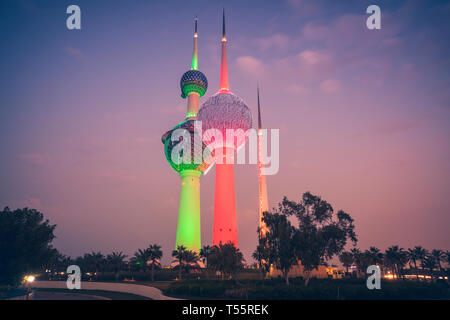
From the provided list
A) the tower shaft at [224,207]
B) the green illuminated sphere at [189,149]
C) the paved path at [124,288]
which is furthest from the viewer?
the green illuminated sphere at [189,149]

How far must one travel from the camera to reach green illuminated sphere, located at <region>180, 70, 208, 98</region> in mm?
107125

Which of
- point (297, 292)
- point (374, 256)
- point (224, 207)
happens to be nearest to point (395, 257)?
point (374, 256)

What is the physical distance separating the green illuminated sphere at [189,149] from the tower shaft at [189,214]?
93.5 inches

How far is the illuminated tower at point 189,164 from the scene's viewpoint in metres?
94.4

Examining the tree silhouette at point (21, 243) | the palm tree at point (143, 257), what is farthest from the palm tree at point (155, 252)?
the tree silhouette at point (21, 243)

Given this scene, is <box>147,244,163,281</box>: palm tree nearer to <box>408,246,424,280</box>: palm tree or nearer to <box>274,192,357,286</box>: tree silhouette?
<box>274,192,357,286</box>: tree silhouette

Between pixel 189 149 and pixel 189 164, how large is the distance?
4485 millimetres

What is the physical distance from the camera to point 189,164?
98.4 m

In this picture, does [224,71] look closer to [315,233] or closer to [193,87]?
[193,87]

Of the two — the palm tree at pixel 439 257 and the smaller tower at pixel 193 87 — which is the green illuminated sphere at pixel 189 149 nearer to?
the smaller tower at pixel 193 87

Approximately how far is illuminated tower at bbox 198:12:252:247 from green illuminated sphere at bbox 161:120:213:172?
13.1m
